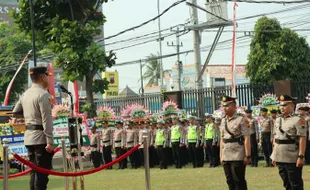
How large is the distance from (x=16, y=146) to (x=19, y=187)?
4.71m

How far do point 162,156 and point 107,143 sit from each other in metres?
3.04

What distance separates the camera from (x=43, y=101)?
28.6 feet

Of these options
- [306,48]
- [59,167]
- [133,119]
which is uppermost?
[306,48]

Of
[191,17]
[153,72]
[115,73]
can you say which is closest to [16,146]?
[191,17]

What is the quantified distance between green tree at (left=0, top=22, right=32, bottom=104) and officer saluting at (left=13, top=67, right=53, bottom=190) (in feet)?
102

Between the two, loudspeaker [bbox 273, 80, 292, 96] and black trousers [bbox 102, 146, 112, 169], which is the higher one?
loudspeaker [bbox 273, 80, 292, 96]

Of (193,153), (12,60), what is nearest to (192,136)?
(193,153)

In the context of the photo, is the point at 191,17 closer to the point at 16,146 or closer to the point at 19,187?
the point at 16,146

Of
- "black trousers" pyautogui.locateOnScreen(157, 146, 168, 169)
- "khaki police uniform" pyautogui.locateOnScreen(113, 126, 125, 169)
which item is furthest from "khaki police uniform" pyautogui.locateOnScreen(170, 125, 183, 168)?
"khaki police uniform" pyautogui.locateOnScreen(113, 126, 125, 169)

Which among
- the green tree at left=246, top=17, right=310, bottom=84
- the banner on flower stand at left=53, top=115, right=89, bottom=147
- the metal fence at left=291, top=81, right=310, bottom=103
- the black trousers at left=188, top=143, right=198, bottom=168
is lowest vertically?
the black trousers at left=188, top=143, right=198, bottom=168

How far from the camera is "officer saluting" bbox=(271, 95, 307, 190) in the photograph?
9648 mm

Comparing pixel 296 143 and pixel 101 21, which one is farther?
pixel 101 21

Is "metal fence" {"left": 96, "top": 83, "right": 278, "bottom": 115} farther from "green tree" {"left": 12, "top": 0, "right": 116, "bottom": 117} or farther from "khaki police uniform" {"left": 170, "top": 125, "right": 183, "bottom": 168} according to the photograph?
"green tree" {"left": 12, "top": 0, "right": 116, "bottom": 117}

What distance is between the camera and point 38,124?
8.80m
